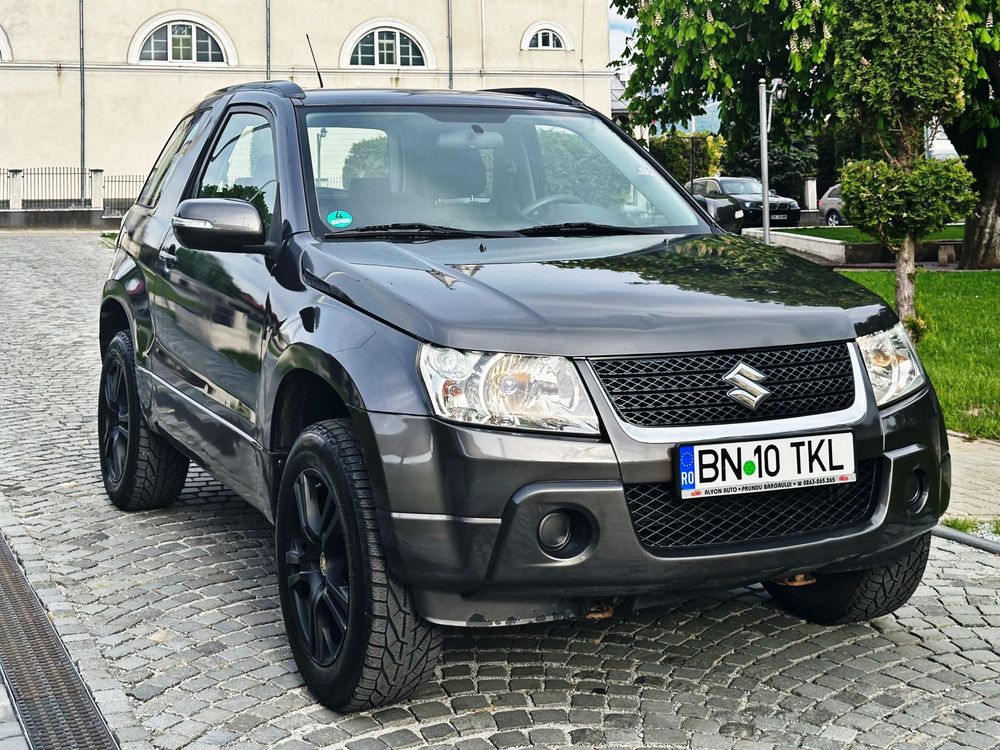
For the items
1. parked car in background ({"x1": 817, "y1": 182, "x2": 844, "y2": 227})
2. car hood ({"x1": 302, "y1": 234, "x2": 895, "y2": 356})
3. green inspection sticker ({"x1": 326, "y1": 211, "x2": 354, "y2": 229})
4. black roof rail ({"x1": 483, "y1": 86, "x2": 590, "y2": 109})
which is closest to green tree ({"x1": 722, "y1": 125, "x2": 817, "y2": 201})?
parked car in background ({"x1": 817, "y1": 182, "x2": 844, "y2": 227})

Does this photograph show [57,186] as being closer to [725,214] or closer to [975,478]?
[975,478]

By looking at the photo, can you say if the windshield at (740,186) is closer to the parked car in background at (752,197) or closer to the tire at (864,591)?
the parked car in background at (752,197)

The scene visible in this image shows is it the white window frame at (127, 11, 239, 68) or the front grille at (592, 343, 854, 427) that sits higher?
the white window frame at (127, 11, 239, 68)

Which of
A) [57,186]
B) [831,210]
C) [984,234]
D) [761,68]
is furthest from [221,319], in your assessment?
[57,186]

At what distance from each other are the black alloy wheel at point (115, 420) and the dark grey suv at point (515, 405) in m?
1.45

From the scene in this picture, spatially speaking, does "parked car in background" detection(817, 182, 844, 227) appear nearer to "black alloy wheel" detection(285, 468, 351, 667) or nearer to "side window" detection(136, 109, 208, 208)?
"side window" detection(136, 109, 208, 208)

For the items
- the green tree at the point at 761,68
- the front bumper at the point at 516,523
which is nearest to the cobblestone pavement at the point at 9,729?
the front bumper at the point at 516,523

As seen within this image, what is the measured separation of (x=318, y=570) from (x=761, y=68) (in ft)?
70.0

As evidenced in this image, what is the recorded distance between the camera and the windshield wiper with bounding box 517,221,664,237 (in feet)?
15.5

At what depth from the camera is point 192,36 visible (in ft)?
149

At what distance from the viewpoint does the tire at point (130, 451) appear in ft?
20.1

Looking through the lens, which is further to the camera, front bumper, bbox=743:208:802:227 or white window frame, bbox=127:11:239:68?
white window frame, bbox=127:11:239:68

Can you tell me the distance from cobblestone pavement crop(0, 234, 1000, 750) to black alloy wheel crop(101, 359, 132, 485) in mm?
367

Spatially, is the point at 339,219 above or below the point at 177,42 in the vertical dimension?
below
